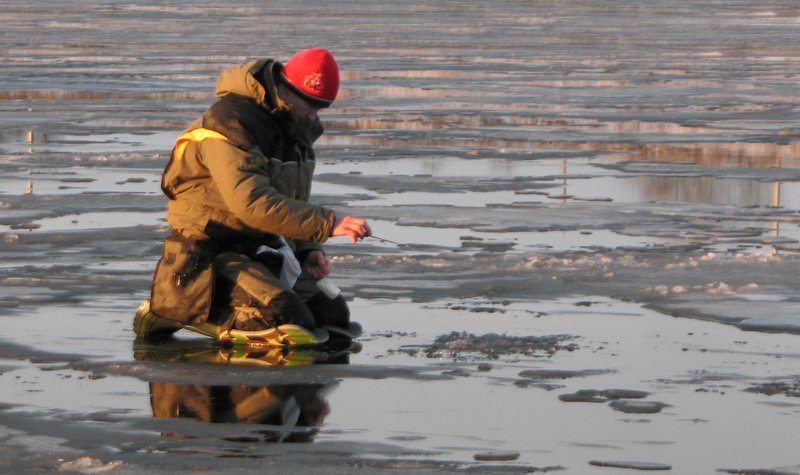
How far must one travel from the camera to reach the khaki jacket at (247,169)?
7141 mm

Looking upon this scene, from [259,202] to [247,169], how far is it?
0.14 m

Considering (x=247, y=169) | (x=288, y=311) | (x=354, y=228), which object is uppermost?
(x=247, y=169)

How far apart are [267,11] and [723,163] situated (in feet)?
107

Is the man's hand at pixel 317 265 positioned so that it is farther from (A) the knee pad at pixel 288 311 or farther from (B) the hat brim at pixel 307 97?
(B) the hat brim at pixel 307 97

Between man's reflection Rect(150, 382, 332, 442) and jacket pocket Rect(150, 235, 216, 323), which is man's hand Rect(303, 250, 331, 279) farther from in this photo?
man's reflection Rect(150, 382, 332, 442)

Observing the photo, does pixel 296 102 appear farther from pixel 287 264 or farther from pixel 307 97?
pixel 287 264

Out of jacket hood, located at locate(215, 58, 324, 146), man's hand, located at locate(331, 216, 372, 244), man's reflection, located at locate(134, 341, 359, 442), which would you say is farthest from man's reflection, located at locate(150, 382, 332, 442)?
jacket hood, located at locate(215, 58, 324, 146)

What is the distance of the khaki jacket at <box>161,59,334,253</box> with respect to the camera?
714cm

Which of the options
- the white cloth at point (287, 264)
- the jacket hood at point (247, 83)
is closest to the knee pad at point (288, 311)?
the white cloth at point (287, 264)

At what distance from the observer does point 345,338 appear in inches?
292

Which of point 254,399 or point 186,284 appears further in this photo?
point 186,284

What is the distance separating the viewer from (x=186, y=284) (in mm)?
7371

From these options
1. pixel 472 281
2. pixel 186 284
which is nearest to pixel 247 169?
pixel 186 284

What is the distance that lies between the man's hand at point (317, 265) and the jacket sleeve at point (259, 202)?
1.69ft
